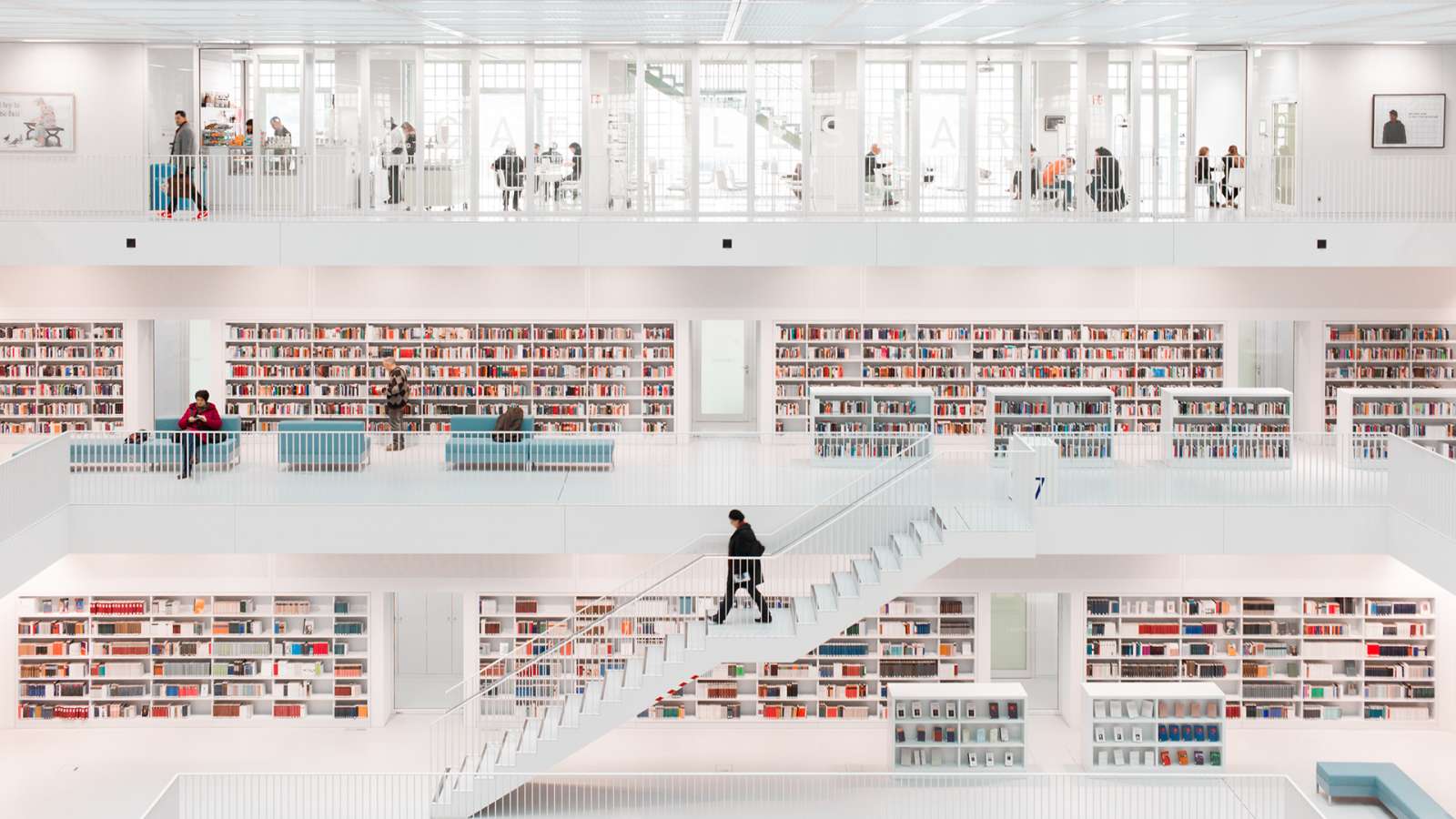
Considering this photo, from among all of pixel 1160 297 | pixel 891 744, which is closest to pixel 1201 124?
pixel 1160 297

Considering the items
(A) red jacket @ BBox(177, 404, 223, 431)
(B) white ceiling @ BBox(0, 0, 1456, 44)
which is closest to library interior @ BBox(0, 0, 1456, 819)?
(A) red jacket @ BBox(177, 404, 223, 431)

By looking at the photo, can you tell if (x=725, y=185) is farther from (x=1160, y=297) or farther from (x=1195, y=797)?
(x=1195, y=797)

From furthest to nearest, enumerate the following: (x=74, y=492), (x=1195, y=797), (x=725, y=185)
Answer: (x=725, y=185) → (x=74, y=492) → (x=1195, y=797)

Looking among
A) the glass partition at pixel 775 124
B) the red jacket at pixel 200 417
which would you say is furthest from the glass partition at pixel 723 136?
the red jacket at pixel 200 417

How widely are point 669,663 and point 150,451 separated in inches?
236

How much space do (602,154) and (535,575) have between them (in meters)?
5.21

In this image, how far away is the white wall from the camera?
18609 mm

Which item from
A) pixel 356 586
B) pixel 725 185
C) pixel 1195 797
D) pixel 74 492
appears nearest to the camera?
pixel 1195 797

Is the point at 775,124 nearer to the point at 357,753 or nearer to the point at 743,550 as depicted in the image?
the point at 743,550

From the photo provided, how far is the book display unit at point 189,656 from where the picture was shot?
17.0 metres

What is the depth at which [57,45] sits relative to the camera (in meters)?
18.6

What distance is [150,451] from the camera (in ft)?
51.5

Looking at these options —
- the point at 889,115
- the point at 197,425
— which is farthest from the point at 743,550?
the point at 889,115

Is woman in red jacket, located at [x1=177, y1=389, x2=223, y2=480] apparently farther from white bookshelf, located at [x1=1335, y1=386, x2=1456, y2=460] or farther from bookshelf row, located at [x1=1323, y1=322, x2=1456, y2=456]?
bookshelf row, located at [x1=1323, y1=322, x2=1456, y2=456]
